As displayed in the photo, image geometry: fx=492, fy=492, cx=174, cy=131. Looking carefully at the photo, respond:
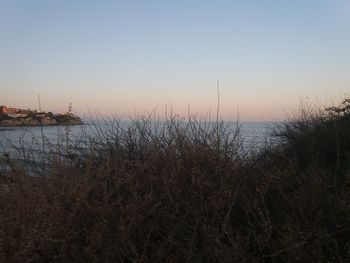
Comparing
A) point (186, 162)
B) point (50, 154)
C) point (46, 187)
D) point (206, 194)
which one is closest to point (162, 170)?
point (186, 162)

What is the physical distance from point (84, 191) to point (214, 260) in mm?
1603

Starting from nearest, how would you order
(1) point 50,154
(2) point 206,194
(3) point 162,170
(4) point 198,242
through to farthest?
(4) point 198,242 → (2) point 206,194 → (3) point 162,170 → (1) point 50,154

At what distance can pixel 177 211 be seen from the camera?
4.85 meters

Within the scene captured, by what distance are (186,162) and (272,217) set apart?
166 cm

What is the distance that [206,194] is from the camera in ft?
17.3

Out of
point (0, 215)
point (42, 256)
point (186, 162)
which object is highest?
point (186, 162)

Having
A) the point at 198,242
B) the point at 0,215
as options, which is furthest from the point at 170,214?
the point at 0,215

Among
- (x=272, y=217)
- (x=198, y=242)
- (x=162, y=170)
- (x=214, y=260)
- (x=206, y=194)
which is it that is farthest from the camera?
(x=162, y=170)

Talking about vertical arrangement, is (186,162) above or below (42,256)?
above

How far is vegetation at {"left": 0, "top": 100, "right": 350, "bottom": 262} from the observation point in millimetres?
4230

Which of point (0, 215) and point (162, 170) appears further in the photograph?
point (162, 170)

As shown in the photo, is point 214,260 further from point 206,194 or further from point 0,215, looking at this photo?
point 0,215

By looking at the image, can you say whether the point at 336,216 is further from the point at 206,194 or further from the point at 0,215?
the point at 0,215

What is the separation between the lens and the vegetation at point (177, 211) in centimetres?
423
